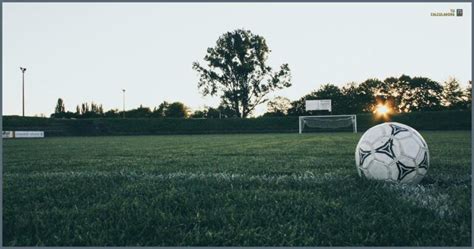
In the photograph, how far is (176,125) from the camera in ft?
108

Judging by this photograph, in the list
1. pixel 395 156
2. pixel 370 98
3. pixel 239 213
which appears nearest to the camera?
pixel 239 213

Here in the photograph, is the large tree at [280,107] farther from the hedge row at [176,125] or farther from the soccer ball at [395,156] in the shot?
the soccer ball at [395,156]

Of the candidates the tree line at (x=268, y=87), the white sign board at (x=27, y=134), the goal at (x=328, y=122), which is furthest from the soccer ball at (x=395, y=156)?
the tree line at (x=268, y=87)

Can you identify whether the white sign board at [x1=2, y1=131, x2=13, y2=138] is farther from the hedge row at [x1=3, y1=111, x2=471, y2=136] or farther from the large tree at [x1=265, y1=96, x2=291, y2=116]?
the large tree at [x1=265, y1=96, x2=291, y2=116]

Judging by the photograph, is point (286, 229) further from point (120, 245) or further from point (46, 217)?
point (46, 217)

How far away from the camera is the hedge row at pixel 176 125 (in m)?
28.6

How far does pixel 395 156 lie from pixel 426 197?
0.54 meters

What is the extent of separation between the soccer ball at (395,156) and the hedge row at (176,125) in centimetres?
2861

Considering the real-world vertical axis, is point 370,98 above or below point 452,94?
above

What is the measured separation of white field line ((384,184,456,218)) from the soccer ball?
14cm

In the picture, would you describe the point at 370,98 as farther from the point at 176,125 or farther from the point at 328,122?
the point at 176,125

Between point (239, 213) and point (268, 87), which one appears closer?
point (239, 213)

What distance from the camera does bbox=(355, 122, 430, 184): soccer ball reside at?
2.98m

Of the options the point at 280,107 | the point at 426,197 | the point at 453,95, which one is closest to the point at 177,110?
the point at 280,107
